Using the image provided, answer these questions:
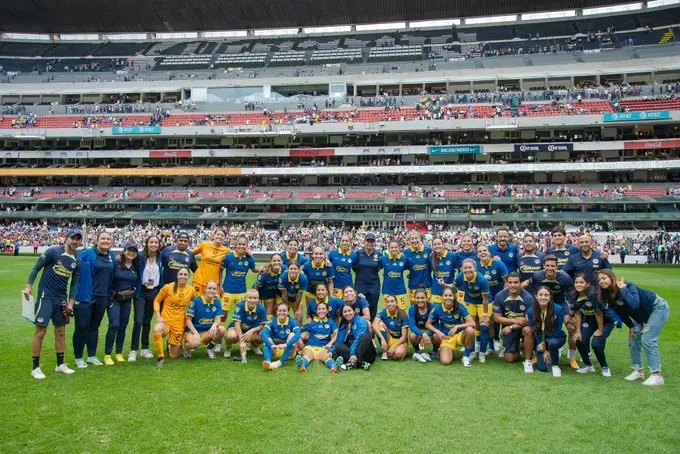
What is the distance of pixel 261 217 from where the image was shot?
47.1 meters

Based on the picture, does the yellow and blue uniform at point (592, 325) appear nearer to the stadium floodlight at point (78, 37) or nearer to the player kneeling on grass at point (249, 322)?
the player kneeling on grass at point (249, 322)

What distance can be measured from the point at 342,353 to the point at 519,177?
44610 millimetres

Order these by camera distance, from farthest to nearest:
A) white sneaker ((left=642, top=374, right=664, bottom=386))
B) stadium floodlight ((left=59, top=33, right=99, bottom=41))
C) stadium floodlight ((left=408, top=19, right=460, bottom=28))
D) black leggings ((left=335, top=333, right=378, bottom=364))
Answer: stadium floodlight ((left=59, top=33, right=99, bottom=41))
stadium floodlight ((left=408, top=19, right=460, bottom=28))
black leggings ((left=335, top=333, right=378, bottom=364))
white sneaker ((left=642, top=374, right=664, bottom=386))

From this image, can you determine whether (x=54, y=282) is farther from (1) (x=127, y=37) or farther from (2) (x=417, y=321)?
(1) (x=127, y=37)

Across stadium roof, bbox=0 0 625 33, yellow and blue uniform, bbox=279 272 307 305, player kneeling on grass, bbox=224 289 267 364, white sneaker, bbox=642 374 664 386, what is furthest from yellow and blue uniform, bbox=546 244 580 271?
stadium roof, bbox=0 0 625 33

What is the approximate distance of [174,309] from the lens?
9.06 meters

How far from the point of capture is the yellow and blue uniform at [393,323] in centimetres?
934

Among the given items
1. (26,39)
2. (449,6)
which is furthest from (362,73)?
(26,39)

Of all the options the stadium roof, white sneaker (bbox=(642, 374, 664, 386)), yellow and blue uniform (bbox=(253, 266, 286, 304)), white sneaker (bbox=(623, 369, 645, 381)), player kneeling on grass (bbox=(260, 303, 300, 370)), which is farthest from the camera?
the stadium roof

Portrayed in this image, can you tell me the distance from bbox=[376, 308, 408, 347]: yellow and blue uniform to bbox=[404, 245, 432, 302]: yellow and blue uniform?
3.91ft

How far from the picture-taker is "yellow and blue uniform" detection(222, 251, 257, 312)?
408 inches

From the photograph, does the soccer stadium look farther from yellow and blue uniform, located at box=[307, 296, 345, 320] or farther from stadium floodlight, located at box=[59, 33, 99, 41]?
stadium floodlight, located at box=[59, 33, 99, 41]

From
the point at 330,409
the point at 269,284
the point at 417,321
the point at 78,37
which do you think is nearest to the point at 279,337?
the point at 269,284

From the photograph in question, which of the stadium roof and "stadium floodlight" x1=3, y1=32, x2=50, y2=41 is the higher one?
the stadium roof
